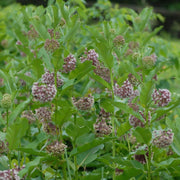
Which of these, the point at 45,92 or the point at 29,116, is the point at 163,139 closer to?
the point at 45,92

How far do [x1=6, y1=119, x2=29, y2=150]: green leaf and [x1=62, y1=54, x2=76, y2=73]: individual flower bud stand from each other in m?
0.27

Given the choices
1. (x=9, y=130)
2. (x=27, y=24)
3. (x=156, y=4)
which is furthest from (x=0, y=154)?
(x=156, y=4)

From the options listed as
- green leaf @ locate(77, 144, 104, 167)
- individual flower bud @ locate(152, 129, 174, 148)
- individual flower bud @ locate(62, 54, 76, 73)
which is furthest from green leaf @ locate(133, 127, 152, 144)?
individual flower bud @ locate(62, 54, 76, 73)

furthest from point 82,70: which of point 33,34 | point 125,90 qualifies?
point 33,34

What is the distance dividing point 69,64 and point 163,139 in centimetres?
36

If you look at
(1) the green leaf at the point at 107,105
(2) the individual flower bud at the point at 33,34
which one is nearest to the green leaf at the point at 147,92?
(1) the green leaf at the point at 107,105

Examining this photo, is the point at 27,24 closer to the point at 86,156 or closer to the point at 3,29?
the point at 86,156

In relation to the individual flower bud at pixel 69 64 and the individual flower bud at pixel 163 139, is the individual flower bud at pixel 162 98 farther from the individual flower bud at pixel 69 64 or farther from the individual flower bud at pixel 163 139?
the individual flower bud at pixel 69 64

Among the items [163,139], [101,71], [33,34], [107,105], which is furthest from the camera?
[33,34]

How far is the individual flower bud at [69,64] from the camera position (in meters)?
1.08

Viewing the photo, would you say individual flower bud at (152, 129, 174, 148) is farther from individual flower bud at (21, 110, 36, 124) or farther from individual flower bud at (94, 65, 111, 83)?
individual flower bud at (21, 110, 36, 124)

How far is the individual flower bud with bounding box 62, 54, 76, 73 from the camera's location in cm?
108

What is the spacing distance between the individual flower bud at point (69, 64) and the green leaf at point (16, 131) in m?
0.27

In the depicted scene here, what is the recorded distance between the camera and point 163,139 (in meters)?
1.02
